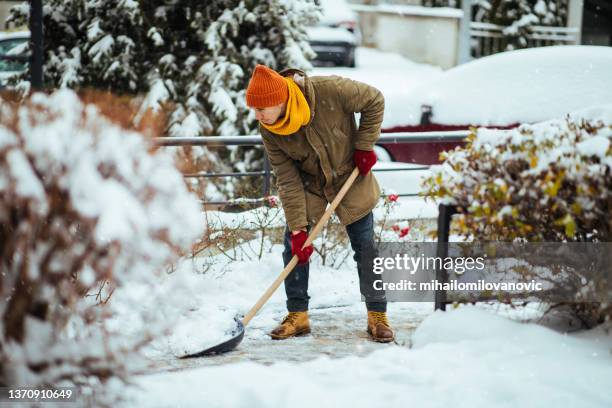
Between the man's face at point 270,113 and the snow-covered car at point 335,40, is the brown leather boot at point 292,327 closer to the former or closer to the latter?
the man's face at point 270,113

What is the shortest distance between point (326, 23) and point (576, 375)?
17.0 m

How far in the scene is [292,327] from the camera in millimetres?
4820

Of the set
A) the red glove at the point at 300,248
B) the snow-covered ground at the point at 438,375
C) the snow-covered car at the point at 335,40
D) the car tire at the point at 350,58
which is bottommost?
the car tire at the point at 350,58

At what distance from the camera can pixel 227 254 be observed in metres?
5.98

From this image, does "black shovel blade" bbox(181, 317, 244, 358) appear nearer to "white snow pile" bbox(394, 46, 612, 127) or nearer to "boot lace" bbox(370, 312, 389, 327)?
"boot lace" bbox(370, 312, 389, 327)

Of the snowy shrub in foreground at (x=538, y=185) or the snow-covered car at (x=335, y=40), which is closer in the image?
the snowy shrub in foreground at (x=538, y=185)

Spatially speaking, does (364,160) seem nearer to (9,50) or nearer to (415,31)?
(9,50)

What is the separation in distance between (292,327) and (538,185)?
2.02 meters

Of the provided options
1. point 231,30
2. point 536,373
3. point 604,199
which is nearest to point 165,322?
point 536,373

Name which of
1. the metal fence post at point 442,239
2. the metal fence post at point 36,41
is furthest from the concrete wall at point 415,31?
the metal fence post at point 442,239

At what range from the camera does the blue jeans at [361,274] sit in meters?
4.82

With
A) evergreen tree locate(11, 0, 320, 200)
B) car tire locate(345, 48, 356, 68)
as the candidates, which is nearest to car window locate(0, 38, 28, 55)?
evergreen tree locate(11, 0, 320, 200)

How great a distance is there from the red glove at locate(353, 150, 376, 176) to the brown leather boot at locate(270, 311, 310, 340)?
92 centimetres

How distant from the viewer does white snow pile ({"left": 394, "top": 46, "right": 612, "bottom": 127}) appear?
7.98m
